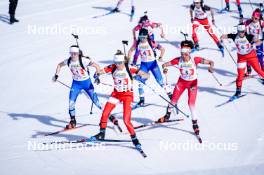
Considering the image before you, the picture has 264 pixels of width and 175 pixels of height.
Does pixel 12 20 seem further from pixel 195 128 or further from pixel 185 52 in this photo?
pixel 195 128

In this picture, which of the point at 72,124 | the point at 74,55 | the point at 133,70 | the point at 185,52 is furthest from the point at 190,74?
the point at 72,124

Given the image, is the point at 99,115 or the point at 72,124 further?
the point at 99,115

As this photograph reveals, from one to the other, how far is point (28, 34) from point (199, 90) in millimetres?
10364

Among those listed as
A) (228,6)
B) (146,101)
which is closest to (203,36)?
(228,6)

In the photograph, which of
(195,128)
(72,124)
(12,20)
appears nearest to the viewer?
(195,128)

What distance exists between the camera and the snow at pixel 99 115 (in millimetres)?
10195

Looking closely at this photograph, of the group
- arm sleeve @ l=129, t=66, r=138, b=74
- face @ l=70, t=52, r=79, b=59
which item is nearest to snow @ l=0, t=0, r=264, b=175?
arm sleeve @ l=129, t=66, r=138, b=74

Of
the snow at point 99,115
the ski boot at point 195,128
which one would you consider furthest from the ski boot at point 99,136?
the ski boot at point 195,128

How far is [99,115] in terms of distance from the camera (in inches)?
511

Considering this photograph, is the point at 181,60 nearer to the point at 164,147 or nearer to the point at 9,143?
the point at 164,147

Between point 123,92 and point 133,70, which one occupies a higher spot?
point 133,70

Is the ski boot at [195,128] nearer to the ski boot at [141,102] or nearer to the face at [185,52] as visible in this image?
the face at [185,52]

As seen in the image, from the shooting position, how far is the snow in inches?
401

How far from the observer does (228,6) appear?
22422 mm
